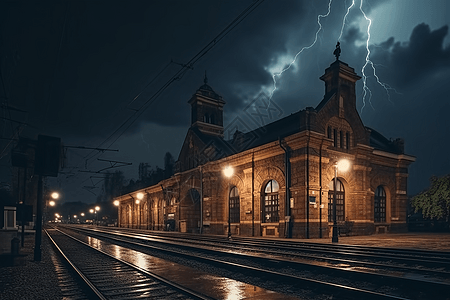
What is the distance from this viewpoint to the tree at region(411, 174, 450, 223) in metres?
33.8

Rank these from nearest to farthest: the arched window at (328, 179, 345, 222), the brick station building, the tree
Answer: the brick station building → the arched window at (328, 179, 345, 222) → the tree

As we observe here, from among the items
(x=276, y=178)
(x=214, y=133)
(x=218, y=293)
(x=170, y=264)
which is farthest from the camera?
(x=214, y=133)

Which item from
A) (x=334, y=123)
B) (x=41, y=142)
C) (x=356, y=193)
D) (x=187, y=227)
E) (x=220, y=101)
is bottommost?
(x=187, y=227)

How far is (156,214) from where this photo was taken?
53.7 metres

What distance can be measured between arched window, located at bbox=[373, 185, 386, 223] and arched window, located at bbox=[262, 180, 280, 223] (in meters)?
10.7

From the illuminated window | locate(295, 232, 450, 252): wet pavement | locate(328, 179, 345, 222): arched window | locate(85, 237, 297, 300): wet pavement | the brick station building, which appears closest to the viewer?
locate(85, 237, 297, 300): wet pavement

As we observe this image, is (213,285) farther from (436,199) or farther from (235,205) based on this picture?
(436,199)

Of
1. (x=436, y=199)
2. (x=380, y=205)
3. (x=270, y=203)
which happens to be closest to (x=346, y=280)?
(x=270, y=203)

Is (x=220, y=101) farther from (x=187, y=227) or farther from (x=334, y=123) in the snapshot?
(x=334, y=123)

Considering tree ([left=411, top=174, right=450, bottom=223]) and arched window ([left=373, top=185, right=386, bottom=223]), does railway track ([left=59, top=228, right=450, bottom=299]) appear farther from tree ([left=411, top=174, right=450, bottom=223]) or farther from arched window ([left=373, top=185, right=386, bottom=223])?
tree ([left=411, top=174, right=450, bottom=223])

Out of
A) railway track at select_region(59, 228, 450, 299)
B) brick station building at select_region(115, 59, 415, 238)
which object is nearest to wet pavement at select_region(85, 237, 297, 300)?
railway track at select_region(59, 228, 450, 299)

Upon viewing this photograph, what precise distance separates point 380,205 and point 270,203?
475 inches

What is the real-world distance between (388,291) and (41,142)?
43.1 ft

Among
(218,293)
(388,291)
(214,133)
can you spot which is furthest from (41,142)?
(214,133)
